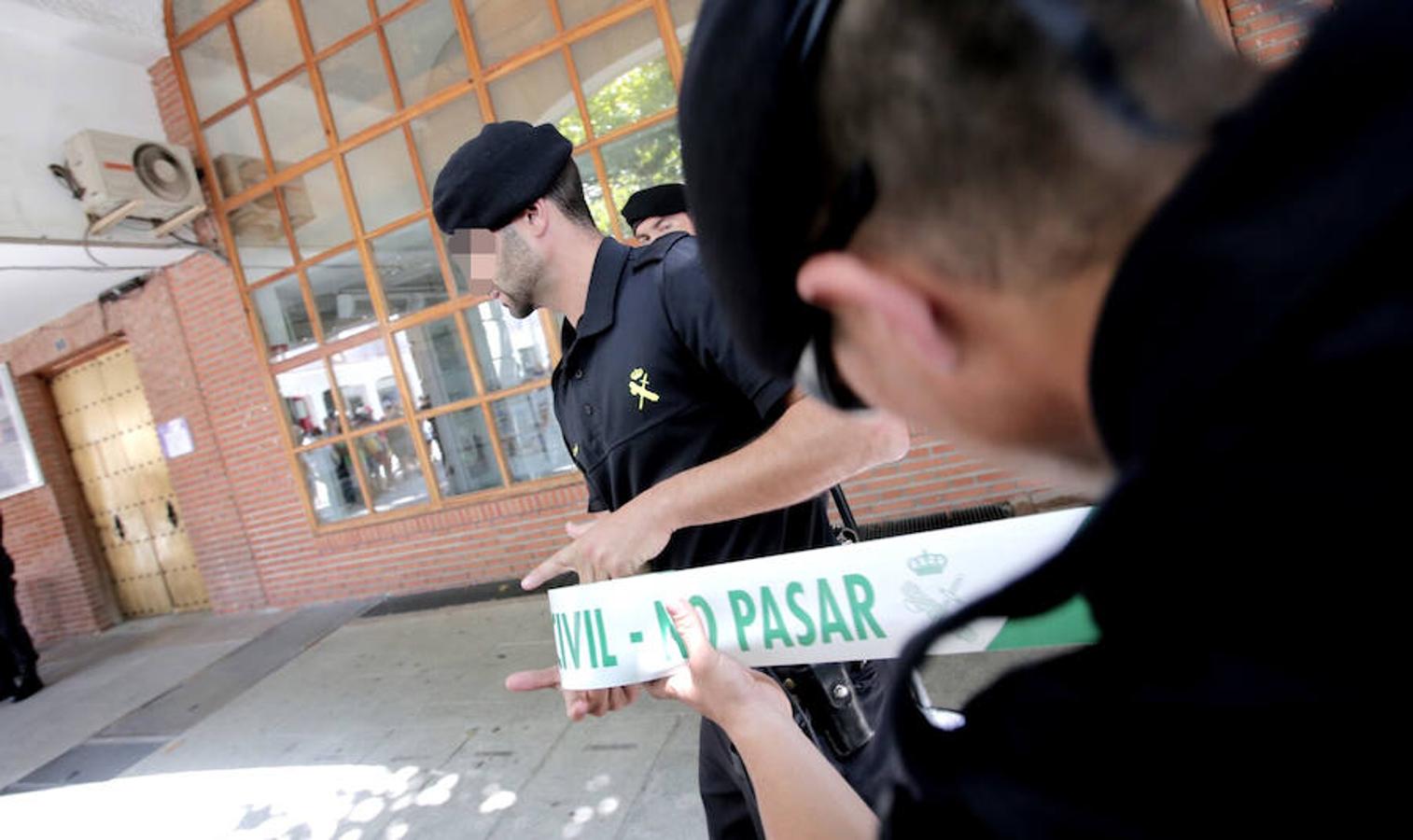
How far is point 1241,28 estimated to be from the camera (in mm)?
3830

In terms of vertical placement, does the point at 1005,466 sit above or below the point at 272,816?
above

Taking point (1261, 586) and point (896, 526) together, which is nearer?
point (1261, 586)

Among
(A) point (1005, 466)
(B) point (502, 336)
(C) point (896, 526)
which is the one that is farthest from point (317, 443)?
(A) point (1005, 466)

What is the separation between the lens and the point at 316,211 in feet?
20.9

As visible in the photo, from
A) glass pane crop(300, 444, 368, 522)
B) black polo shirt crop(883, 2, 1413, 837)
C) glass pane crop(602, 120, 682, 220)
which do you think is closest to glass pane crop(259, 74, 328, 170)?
glass pane crop(300, 444, 368, 522)

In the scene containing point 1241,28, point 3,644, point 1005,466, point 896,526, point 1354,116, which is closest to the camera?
point 1354,116

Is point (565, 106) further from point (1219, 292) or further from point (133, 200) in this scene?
point (1219, 292)

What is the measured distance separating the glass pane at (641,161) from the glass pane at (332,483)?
345cm

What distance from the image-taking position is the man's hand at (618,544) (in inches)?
56.0

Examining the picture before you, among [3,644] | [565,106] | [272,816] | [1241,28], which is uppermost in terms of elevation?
[565,106]

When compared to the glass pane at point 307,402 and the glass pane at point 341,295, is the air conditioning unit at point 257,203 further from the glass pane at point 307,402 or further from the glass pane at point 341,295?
the glass pane at point 307,402

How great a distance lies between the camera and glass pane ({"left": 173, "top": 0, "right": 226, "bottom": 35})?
6418 millimetres

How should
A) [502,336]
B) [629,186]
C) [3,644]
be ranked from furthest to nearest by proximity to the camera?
[3,644], [502,336], [629,186]

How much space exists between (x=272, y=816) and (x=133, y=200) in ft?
15.8
